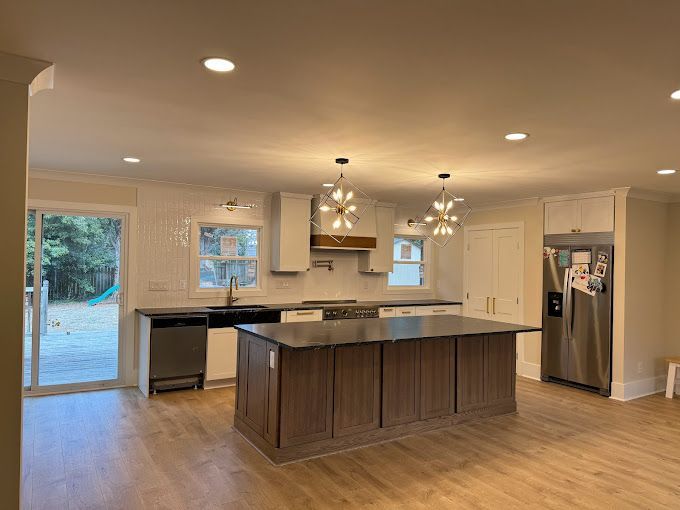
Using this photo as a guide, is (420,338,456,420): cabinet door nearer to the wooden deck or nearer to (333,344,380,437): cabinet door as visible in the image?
(333,344,380,437): cabinet door

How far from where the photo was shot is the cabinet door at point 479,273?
7.01 m

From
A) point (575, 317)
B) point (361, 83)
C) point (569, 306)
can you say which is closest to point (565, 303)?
point (569, 306)

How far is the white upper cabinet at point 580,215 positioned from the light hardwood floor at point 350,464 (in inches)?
83.0

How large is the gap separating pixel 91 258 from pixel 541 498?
4.83 metres

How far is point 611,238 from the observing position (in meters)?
5.54

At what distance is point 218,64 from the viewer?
2160mm

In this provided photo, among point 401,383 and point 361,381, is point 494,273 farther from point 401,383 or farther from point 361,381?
point 361,381

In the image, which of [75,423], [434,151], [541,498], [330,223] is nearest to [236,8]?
[434,151]

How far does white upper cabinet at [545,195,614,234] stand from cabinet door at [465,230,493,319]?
100cm

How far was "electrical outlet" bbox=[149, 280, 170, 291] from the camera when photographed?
5.64 metres

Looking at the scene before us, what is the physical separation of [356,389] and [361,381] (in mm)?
76

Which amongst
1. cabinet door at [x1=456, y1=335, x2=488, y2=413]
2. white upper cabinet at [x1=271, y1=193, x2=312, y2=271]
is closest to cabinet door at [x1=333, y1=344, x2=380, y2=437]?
cabinet door at [x1=456, y1=335, x2=488, y2=413]

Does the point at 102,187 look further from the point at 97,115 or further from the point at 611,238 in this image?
the point at 611,238

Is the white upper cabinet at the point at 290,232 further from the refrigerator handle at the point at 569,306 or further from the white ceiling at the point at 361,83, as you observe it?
the refrigerator handle at the point at 569,306
